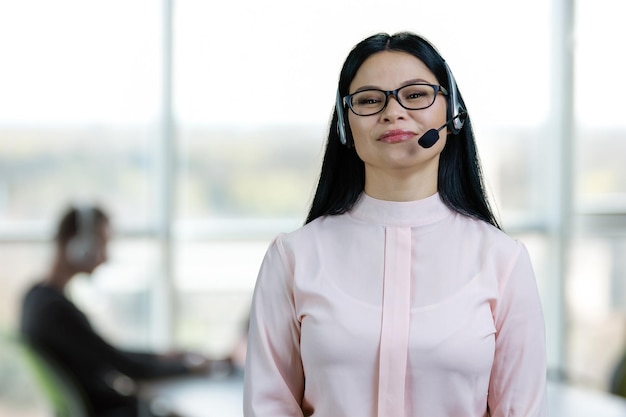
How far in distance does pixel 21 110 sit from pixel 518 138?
2.44 m

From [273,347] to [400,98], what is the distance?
1.06 ft

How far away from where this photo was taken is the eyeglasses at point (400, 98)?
1149 mm

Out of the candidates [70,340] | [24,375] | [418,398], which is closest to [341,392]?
[418,398]

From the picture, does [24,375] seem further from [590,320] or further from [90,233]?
[590,320]

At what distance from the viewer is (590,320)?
516 cm

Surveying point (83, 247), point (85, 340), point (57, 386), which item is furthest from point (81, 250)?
point (57, 386)

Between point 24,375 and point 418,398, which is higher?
point 418,398

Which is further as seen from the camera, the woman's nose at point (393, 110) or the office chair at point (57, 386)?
the office chair at point (57, 386)

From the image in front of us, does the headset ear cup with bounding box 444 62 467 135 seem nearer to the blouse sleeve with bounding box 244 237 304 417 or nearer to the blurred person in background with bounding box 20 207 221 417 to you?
the blouse sleeve with bounding box 244 237 304 417

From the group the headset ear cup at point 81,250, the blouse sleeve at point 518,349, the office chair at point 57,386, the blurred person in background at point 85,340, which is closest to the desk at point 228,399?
the blurred person in background at point 85,340

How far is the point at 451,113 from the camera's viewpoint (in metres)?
1.17

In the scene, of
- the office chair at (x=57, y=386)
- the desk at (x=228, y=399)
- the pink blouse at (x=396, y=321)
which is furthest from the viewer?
the office chair at (x=57, y=386)

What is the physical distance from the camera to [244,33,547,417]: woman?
1.13 m

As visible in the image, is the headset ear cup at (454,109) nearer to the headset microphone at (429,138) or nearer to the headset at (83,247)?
the headset microphone at (429,138)
